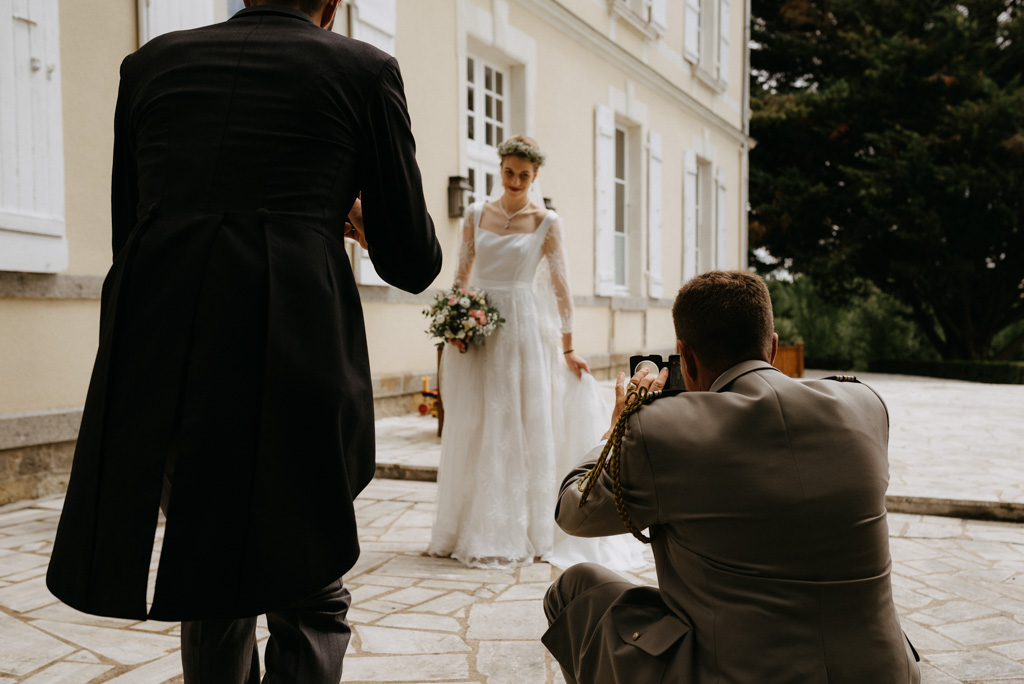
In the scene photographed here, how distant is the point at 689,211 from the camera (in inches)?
630

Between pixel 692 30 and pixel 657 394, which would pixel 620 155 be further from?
pixel 657 394

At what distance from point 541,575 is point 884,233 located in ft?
56.7

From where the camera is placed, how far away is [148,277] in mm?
1489

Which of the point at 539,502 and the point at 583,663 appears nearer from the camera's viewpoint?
the point at 583,663

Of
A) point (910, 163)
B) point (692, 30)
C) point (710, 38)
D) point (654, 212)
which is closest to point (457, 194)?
point (654, 212)

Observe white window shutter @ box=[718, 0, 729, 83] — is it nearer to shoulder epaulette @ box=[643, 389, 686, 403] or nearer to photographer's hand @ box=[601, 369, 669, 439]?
photographer's hand @ box=[601, 369, 669, 439]

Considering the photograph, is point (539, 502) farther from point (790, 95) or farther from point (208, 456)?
point (790, 95)

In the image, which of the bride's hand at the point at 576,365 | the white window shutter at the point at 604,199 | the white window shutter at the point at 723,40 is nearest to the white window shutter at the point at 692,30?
the white window shutter at the point at 723,40

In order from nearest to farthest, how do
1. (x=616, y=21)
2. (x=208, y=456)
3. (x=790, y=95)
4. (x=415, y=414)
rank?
(x=208, y=456) → (x=415, y=414) → (x=616, y=21) → (x=790, y=95)

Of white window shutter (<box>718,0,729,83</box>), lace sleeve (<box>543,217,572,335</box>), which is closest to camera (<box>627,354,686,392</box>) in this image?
lace sleeve (<box>543,217,572,335</box>)

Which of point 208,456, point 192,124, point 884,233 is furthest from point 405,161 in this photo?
Answer: point 884,233

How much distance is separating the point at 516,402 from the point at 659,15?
37.7 ft

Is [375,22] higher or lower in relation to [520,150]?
higher

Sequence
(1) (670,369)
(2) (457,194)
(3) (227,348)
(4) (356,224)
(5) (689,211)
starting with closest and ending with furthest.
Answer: (3) (227,348) < (4) (356,224) < (1) (670,369) < (2) (457,194) < (5) (689,211)
